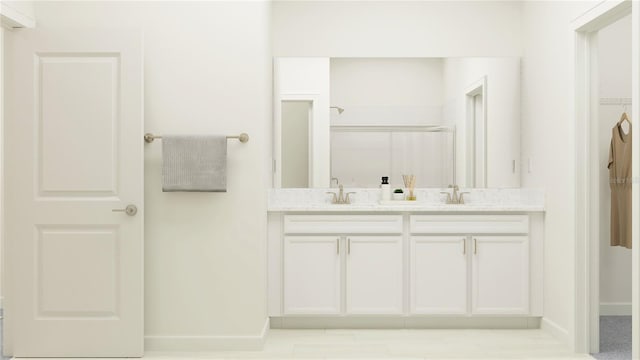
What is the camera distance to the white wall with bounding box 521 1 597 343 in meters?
3.59

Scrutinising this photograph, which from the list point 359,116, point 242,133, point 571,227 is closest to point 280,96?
point 359,116

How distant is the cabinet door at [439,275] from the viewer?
402 cm

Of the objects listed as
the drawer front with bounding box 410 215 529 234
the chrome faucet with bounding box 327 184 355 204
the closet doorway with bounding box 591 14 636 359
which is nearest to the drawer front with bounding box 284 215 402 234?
the drawer front with bounding box 410 215 529 234

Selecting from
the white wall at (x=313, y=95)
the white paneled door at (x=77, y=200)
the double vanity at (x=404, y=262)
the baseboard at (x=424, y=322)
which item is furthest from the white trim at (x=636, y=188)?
the white paneled door at (x=77, y=200)

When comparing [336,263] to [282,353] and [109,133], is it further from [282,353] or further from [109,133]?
[109,133]

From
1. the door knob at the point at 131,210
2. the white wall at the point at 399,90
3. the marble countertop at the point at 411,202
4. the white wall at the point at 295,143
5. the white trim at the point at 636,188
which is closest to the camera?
the white trim at the point at 636,188

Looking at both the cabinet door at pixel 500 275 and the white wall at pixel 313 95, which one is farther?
the white wall at pixel 313 95

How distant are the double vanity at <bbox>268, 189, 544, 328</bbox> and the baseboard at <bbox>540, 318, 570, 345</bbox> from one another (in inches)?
2.9

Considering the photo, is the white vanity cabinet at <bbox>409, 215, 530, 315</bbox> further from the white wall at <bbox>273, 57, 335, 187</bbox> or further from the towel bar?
the towel bar

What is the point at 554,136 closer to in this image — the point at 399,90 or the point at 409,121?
the point at 409,121

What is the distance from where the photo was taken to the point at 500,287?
4.02 meters

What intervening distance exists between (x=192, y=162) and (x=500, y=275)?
7.33 feet

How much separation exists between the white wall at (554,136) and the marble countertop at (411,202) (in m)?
0.14

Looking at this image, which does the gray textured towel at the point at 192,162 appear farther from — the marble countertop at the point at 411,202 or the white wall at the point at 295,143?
the white wall at the point at 295,143
